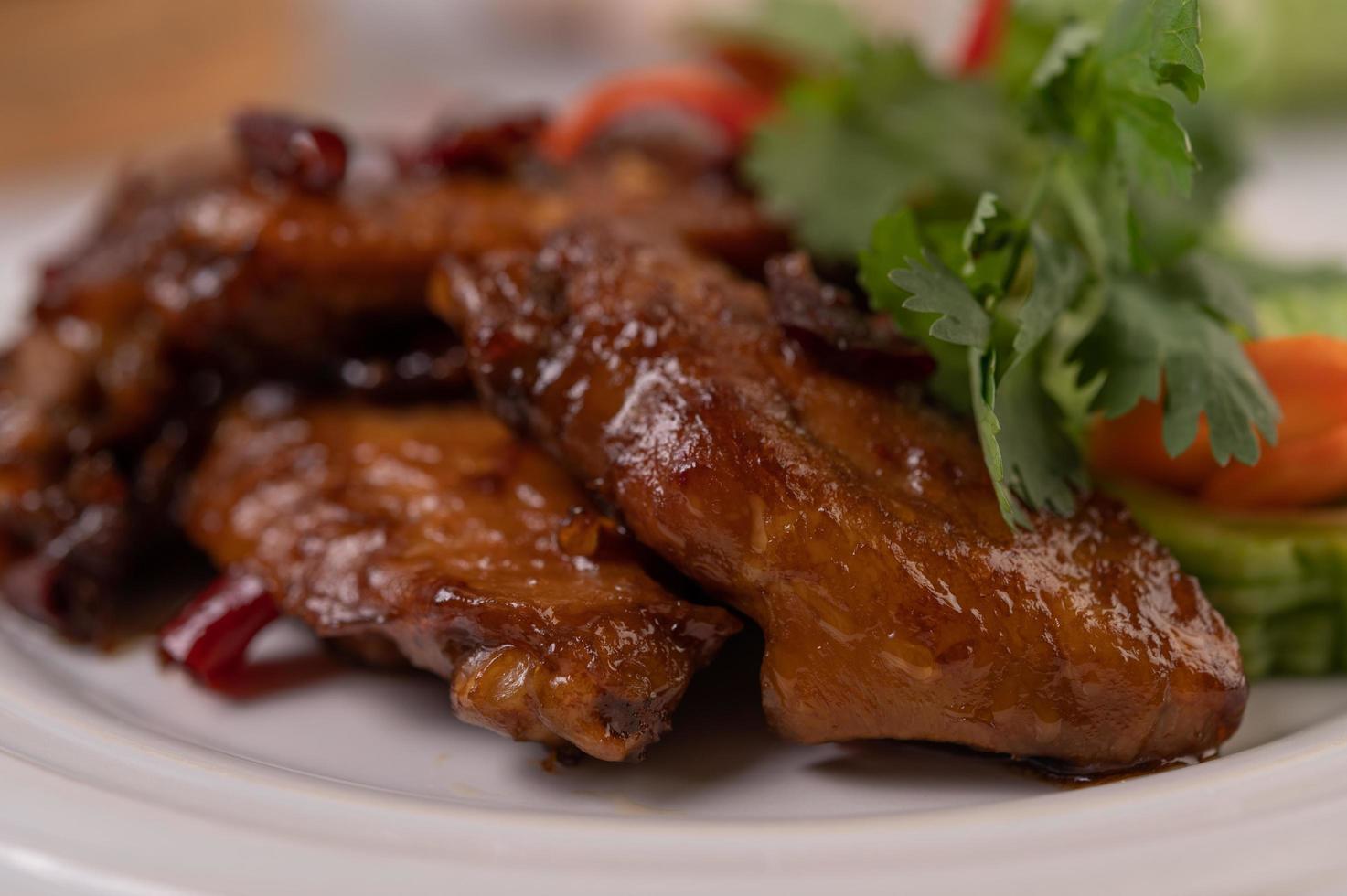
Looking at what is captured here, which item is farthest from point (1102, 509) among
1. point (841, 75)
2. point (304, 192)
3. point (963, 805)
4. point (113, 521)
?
point (113, 521)

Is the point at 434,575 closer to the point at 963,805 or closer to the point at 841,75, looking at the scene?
the point at 963,805

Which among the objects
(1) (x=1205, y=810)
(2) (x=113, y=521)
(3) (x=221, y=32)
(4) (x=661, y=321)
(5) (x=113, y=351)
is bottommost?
(3) (x=221, y=32)

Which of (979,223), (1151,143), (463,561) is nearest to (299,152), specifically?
(463,561)

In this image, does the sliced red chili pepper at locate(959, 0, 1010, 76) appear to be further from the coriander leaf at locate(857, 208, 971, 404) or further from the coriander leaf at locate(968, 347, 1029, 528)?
the coriander leaf at locate(968, 347, 1029, 528)

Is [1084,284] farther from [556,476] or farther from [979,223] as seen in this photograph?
[556,476]

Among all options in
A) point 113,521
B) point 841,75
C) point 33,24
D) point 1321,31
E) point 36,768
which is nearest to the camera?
point 36,768

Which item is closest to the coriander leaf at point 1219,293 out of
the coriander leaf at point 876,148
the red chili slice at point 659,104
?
the coriander leaf at point 876,148

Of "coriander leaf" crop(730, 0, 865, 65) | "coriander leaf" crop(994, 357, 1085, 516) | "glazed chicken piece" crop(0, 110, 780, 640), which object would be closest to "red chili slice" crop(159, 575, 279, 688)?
"glazed chicken piece" crop(0, 110, 780, 640)
